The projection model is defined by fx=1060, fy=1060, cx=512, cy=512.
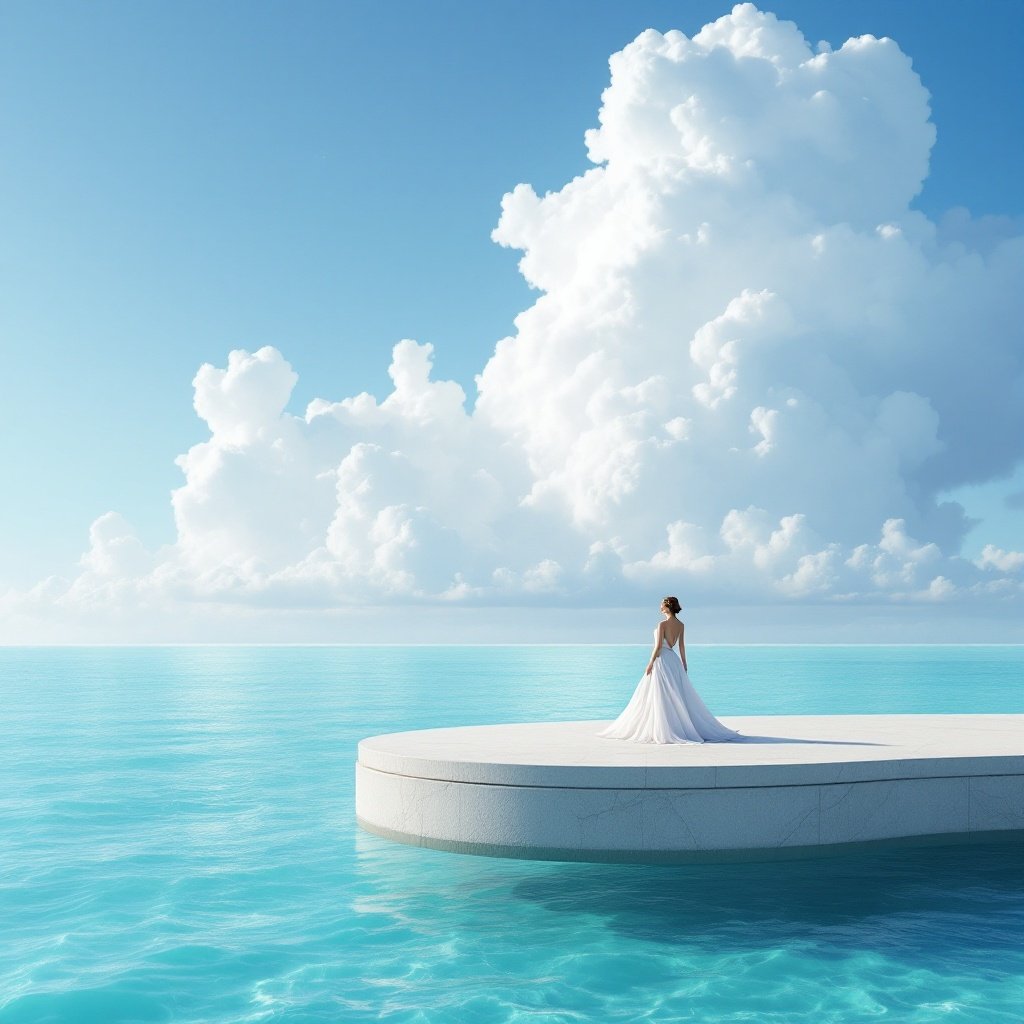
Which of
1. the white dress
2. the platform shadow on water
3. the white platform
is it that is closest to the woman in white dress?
the white dress

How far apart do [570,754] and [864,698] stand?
45687mm

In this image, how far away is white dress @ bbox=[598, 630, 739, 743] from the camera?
15.4m

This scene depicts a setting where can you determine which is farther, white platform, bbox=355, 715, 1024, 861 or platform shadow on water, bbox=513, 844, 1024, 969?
white platform, bbox=355, 715, 1024, 861

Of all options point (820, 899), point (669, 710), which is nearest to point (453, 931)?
point (820, 899)

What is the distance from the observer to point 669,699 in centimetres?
1550

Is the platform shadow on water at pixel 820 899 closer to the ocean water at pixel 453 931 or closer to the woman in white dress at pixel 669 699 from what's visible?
the ocean water at pixel 453 931

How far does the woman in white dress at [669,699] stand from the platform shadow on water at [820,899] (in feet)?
9.24

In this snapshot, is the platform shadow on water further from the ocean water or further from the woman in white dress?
the woman in white dress

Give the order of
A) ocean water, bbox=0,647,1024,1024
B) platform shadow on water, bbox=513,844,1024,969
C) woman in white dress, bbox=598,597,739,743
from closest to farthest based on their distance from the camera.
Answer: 1. ocean water, bbox=0,647,1024,1024
2. platform shadow on water, bbox=513,844,1024,969
3. woman in white dress, bbox=598,597,739,743

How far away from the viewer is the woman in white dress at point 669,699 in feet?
50.5

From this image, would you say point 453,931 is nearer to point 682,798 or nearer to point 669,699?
point 682,798

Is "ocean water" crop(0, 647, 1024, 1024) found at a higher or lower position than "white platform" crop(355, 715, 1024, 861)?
lower

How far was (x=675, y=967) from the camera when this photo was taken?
32.7 feet

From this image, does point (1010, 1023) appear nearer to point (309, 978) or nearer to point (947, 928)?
point (947, 928)
